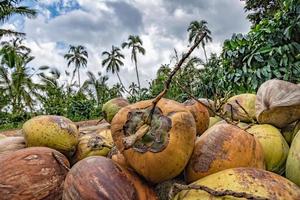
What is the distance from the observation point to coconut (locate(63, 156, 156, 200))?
3.19ft

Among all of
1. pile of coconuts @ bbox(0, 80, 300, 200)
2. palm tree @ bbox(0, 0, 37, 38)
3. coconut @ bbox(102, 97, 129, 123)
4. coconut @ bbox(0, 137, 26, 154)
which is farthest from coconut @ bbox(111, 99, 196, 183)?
palm tree @ bbox(0, 0, 37, 38)

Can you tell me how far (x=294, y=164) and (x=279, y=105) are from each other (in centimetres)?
32

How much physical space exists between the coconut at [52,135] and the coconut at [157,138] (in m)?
0.44

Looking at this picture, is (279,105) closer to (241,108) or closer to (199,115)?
(241,108)

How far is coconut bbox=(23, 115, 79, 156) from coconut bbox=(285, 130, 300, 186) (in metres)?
0.81

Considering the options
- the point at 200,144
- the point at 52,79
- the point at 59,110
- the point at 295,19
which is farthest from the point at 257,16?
the point at 200,144

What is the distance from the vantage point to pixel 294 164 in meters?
1.18

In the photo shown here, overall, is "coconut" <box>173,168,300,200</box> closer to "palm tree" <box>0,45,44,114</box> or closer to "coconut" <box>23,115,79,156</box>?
"coconut" <box>23,115,79,156</box>

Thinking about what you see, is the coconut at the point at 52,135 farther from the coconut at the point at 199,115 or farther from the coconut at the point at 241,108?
the coconut at the point at 241,108

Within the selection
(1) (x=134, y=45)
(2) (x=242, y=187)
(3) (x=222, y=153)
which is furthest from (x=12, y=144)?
(1) (x=134, y=45)

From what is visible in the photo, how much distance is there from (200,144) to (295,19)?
448 cm

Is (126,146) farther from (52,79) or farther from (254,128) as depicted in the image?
(52,79)

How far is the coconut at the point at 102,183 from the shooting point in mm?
973

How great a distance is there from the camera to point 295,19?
5.09m
